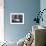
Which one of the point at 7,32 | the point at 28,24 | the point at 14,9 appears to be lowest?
the point at 7,32

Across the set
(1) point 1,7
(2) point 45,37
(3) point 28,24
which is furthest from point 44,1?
(2) point 45,37

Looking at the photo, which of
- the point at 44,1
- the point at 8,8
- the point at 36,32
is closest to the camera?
the point at 36,32

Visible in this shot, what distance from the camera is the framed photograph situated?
5289 mm

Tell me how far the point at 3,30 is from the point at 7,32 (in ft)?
0.59

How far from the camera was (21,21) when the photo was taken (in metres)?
5.30

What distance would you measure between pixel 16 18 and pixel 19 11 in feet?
1.03

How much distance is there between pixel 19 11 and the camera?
17.3 ft

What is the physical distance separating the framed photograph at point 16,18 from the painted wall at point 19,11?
0.40 ft

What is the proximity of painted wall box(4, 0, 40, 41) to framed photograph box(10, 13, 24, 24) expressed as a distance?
A: 0.12 metres

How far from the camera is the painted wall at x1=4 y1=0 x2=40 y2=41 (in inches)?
206

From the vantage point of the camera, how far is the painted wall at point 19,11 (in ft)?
17.2

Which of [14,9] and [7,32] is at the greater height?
[14,9]

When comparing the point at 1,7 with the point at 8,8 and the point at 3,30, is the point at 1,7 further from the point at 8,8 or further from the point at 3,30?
the point at 3,30

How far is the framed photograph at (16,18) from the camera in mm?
5289
